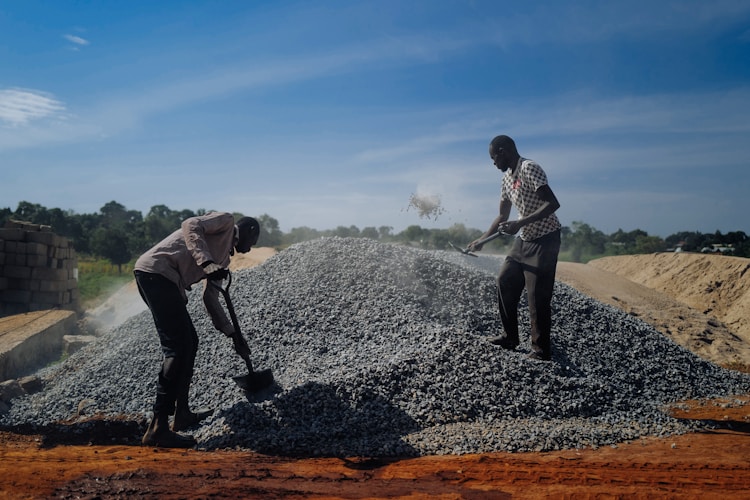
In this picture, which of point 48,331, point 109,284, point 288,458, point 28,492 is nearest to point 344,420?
point 288,458

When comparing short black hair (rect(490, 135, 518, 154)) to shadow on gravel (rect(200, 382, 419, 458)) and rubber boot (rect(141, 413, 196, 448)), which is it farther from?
rubber boot (rect(141, 413, 196, 448))

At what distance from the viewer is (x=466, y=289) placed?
6.16 metres

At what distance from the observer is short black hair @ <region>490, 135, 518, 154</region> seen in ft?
15.3

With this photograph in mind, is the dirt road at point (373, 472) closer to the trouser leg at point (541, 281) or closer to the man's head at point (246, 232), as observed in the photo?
the trouser leg at point (541, 281)

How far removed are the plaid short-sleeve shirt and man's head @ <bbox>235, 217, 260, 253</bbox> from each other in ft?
7.56

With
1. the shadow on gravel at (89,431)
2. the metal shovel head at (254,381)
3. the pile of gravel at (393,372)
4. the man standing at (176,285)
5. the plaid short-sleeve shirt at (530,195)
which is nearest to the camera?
the man standing at (176,285)

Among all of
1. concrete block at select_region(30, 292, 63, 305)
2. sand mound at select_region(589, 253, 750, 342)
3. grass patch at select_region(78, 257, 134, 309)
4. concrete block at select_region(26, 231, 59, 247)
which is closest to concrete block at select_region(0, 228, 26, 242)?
concrete block at select_region(26, 231, 59, 247)

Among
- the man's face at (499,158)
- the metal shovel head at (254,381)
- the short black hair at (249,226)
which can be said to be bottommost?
the metal shovel head at (254,381)

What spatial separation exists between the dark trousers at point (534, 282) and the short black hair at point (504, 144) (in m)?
0.82

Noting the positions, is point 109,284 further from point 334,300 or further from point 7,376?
point 334,300

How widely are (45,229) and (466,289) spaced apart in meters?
8.99

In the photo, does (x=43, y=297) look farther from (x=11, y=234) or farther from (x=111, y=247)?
(x=111, y=247)

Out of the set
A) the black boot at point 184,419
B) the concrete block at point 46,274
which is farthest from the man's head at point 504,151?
the concrete block at point 46,274

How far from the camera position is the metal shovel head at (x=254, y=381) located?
404 cm
